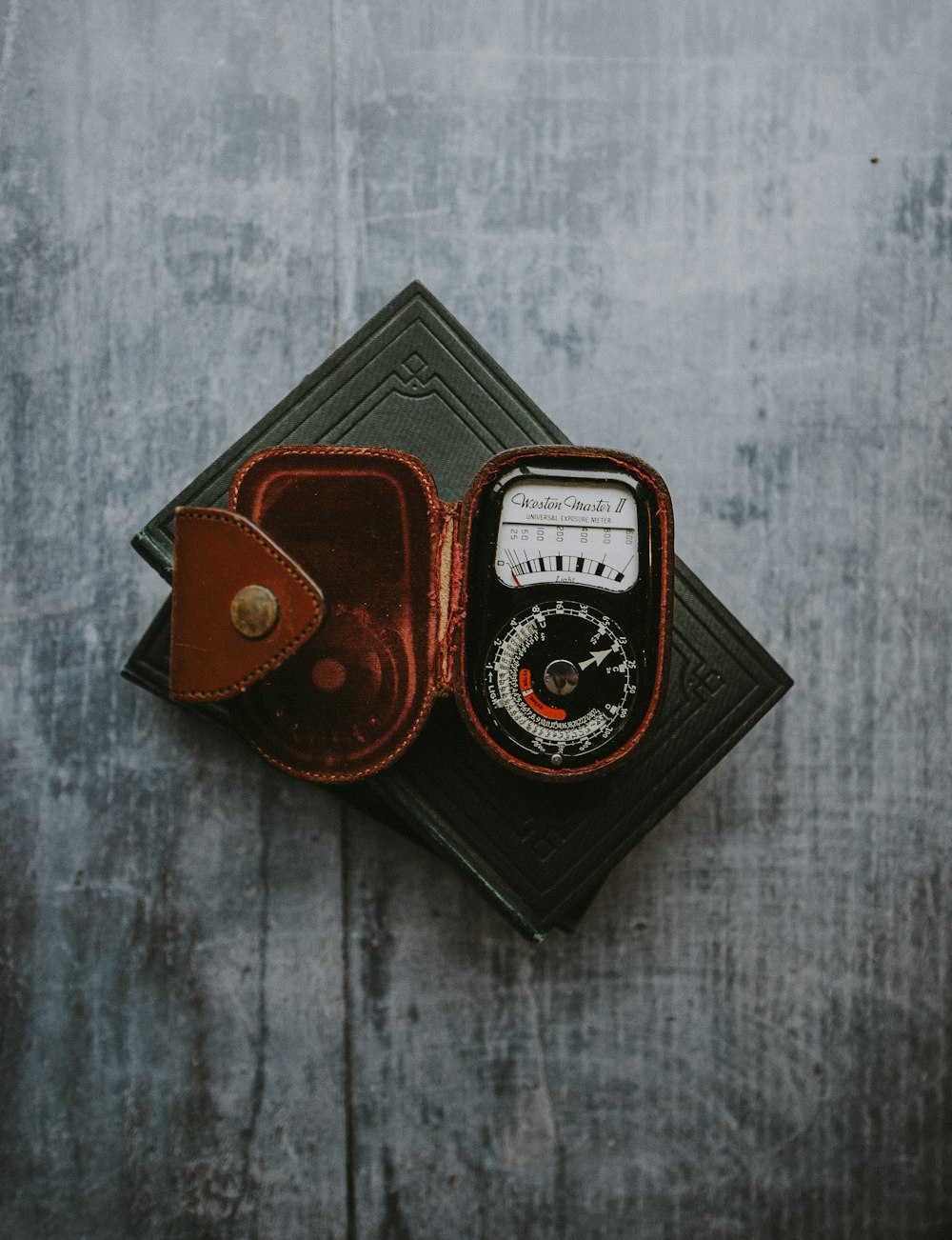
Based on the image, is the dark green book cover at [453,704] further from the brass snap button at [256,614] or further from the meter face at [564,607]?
the brass snap button at [256,614]

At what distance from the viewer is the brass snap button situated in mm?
1482

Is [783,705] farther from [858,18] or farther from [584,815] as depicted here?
[858,18]

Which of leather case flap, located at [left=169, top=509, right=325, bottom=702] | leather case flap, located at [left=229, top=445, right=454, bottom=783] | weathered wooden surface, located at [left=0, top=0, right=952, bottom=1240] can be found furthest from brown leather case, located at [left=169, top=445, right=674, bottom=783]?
weathered wooden surface, located at [left=0, top=0, right=952, bottom=1240]

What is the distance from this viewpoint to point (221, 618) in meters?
1.52

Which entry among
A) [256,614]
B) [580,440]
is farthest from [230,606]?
[580,440]

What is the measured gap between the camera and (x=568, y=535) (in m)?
1.68

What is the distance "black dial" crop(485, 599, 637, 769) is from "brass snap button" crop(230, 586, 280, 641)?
0.39 metres

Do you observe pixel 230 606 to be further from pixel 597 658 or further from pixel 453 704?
pixel 597 658

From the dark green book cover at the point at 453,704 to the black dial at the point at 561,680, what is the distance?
0.19m

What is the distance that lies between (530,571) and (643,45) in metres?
1.29

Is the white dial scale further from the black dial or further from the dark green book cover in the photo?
the dark green book cover

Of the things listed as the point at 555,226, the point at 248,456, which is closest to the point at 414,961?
the point at 248,456

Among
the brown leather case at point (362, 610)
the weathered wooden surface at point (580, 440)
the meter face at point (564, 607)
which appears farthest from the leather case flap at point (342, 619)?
the weathered wooden surface at point (580, 440)

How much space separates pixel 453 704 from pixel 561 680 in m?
0.27
